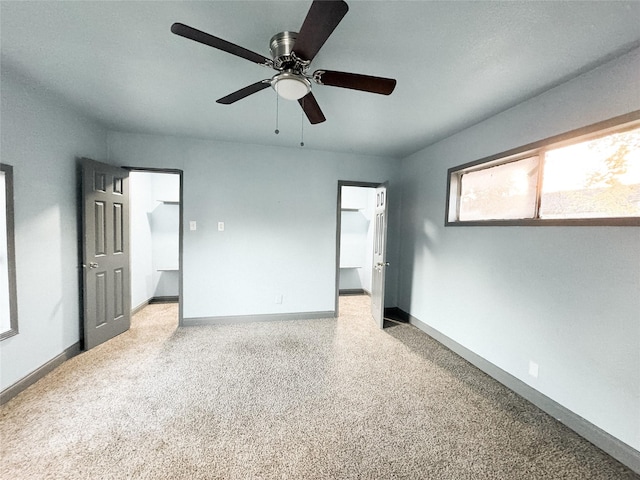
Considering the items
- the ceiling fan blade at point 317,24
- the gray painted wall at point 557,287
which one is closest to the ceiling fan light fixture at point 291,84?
the ceiling fan blade at point 317,24

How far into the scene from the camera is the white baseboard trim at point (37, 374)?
6.02ft

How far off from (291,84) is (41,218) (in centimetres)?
244

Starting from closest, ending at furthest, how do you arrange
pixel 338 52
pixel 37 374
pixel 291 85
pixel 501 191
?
1. pixel 291 85
2. pixel 338 52
3. pixel 37 374
4. pixel 501 191

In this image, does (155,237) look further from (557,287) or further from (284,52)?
(557,287)

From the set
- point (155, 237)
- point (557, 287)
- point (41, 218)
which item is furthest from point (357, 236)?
point (41, 218)

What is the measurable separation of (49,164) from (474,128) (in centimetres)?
405

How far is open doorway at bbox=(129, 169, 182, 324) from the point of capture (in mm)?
3758

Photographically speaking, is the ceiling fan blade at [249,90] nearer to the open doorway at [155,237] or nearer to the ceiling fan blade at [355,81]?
the ceiling fan blade at [355,81]

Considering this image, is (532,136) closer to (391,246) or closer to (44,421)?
(391,246)

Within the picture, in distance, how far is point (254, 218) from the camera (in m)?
3.42

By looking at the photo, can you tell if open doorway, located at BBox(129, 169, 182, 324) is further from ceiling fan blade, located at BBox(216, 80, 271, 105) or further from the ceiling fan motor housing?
the ceiling fan motor housing

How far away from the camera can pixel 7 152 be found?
183 centimetres

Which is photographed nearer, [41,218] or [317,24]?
[317,24]

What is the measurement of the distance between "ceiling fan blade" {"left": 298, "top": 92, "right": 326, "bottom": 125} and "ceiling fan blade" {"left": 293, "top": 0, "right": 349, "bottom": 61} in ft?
1.19
